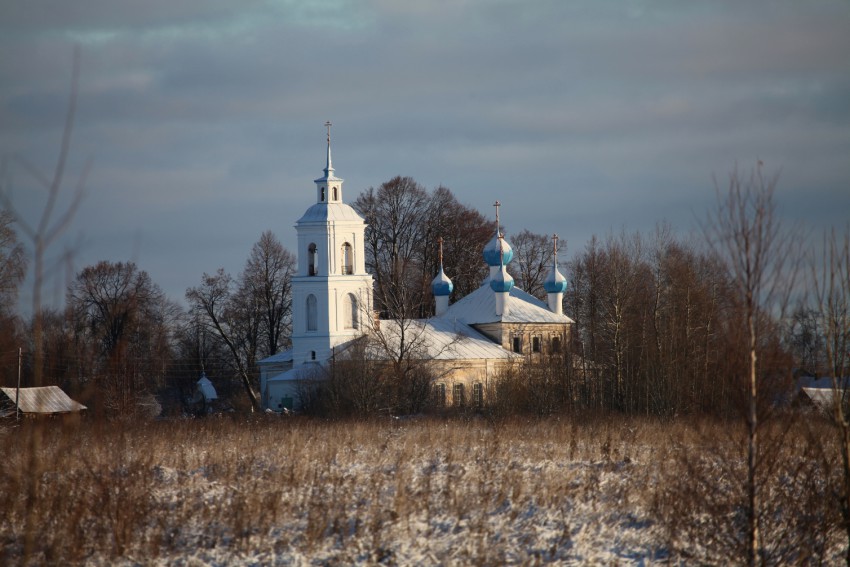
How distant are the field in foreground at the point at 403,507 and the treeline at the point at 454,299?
1.71 m

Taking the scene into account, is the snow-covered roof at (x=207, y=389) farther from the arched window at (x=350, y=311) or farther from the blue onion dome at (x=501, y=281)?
the blue onion dome at (x=501, y=281)

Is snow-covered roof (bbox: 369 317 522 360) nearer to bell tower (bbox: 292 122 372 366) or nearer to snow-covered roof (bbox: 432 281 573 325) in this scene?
snow-covered roof (bbox: 432 281 573 325)

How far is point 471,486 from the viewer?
14.2m

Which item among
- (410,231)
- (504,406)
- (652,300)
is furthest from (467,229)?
(504,406)

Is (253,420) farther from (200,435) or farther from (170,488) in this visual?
(170,488)

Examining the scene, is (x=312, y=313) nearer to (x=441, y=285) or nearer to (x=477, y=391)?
(x=441, y=285)

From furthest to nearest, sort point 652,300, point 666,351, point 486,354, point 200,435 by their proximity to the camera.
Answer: point 486,354 → point 652,300 → point 666,351 → point 200,435

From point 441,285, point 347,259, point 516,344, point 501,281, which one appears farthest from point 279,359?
point 516,344

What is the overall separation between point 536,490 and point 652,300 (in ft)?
82.8

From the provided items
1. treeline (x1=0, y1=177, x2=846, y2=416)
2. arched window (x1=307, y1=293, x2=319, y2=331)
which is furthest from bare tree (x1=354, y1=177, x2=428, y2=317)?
arched window (x1=307, y1=293, x2=319, y2=331)

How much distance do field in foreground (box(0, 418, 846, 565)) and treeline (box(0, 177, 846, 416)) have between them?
67.3 inches

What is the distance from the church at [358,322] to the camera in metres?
43.7

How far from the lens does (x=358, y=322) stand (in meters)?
46.8

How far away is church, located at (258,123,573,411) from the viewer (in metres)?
43.7
